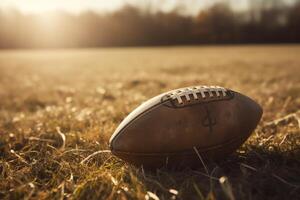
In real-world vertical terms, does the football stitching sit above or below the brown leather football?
above

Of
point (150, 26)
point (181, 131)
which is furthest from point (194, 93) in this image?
point (150, 26)

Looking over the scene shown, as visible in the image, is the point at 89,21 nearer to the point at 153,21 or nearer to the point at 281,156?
the point at 153,21

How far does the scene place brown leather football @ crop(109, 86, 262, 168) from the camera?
5.59 ft

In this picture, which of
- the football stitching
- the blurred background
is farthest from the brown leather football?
the blurred background

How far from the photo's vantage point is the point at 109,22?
146ft

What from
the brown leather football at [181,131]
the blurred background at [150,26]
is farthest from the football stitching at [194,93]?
the blurred background at [150,26]

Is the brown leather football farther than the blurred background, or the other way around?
the blurred background

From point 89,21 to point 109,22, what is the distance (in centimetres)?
251

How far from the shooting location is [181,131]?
67.0 inches

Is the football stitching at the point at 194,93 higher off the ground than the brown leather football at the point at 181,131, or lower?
higher

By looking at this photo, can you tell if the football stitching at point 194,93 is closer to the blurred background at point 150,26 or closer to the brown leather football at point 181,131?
the brown leather football at point 181,131

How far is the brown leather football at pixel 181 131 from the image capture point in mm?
1705

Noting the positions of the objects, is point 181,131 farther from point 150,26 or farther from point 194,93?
point 150,26

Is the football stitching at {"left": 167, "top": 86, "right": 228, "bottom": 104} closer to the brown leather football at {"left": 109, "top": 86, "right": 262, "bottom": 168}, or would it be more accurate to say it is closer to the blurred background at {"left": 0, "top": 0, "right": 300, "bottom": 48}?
the brown leather football at {"left": 109, "top": 86, "right": 262, "bottom": 168}
